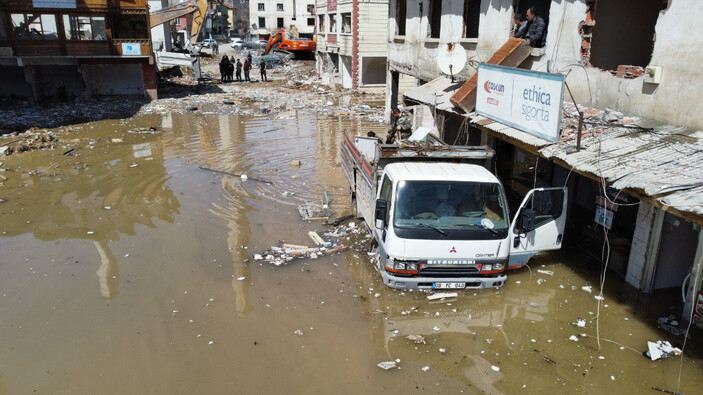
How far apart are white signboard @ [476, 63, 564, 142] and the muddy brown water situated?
2.69 metres

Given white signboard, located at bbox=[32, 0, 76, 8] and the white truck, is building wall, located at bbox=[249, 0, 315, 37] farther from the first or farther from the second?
the white truck

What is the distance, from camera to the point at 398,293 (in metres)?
8.33

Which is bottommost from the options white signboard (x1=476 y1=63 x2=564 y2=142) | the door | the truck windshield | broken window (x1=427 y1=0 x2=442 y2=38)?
the door

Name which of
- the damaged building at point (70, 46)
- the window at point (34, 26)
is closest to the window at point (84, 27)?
the damaged building at point (70, 46)

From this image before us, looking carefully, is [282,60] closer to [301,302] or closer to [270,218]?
[270,218]

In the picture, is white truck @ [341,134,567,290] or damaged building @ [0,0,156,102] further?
damaged building @ [0,0,156,102]

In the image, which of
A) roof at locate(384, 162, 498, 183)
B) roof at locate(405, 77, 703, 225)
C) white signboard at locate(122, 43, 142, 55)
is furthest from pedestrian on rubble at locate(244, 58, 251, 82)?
roof at locate(384, 162, 498, 183)

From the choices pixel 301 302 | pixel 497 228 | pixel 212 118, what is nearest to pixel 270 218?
pixel 301 302

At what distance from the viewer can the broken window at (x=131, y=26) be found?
27.8m

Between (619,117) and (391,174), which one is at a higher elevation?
(619,117)

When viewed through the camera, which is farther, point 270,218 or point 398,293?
point 270,218

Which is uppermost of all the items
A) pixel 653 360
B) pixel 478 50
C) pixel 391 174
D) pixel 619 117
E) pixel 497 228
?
pixel 478 50

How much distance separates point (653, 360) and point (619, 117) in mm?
4339

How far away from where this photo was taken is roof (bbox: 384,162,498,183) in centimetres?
820
